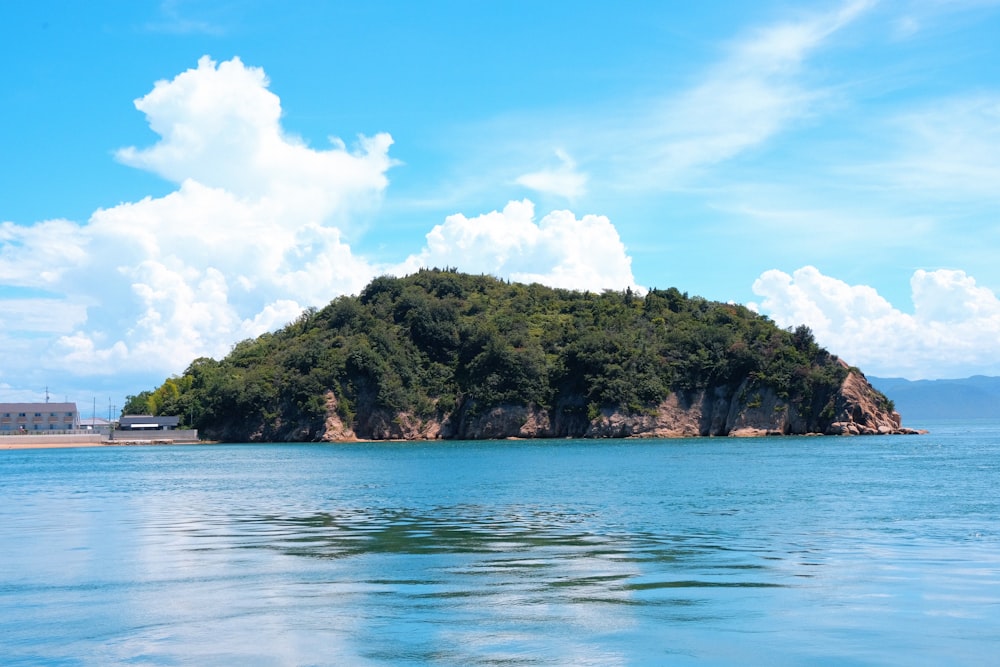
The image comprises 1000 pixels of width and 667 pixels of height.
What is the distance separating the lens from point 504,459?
77.5 m

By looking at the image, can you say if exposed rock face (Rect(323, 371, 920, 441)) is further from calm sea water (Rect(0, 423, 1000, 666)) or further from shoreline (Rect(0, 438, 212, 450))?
calm sea water (Rect(0, 423, 1000, 666))

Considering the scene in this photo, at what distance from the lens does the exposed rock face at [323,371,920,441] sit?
129m

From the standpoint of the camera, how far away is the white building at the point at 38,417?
188875 millimetres

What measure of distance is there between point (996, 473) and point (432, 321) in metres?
111

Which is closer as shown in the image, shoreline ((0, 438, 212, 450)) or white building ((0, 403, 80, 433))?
shoreline ((0, 438, 212, 450))

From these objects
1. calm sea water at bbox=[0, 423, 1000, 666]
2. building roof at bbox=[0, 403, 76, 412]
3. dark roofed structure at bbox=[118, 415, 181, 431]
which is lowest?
calm sea water at bbox=[0, 423, 1000, 666]

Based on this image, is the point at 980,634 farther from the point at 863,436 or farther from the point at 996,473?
the point at 863,436

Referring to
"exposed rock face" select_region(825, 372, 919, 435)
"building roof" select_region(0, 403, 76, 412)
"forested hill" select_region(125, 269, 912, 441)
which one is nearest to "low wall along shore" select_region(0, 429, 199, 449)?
"forested hill" select_region(125, 269, 912, 441)

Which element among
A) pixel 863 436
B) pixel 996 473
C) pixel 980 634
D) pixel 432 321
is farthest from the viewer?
pixel 432 321

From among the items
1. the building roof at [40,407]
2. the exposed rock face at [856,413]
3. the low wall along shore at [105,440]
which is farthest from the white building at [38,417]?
the exposed rock face at [856,413]

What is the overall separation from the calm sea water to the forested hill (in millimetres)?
89941

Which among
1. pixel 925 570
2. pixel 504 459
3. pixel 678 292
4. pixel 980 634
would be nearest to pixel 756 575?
pixel 925 570

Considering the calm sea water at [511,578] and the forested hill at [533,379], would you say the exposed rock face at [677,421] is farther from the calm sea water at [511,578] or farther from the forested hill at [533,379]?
the calm sea water at [511,578]

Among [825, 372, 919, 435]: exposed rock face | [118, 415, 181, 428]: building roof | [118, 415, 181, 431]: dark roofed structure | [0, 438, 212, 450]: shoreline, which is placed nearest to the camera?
[825, 372, 919, 435]: exposed rock face
